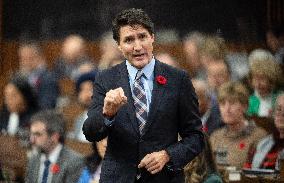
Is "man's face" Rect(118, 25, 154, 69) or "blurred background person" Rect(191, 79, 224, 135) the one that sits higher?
"man's face" Rect(118, 25, 154, 69)

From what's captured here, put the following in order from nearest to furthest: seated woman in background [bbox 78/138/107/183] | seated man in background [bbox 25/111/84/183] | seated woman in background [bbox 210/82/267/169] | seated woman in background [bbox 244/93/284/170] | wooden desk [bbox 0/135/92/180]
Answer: seated woman in background [bbox 78/138/107/183], seated woman in background [bbox 244/93/284/170], seated woman in background [bbox 210/82/267/169], seated man in background [bbox 25/111/84/183], wooden desk [bbox 0/135/92/180]

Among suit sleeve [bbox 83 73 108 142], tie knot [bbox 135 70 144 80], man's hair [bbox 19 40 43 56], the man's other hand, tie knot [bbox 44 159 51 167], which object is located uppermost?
man's hair [bbox 19 40 43 56]

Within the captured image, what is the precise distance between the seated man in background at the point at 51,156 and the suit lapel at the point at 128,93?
1.92 metres

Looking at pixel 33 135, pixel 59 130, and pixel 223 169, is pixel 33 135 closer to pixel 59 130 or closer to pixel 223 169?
pixel 59 130

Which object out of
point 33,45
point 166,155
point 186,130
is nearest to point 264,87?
point 33,45

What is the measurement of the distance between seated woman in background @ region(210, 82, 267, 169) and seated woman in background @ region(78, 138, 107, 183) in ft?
2.35

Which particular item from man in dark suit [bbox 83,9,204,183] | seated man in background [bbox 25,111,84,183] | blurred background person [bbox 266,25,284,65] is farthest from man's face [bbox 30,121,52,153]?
man in dark suit [bbox 83,9,204,183]

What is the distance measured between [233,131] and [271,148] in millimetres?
253

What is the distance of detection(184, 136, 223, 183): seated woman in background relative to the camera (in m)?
3.63

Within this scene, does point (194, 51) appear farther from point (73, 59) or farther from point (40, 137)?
point (40, 137)

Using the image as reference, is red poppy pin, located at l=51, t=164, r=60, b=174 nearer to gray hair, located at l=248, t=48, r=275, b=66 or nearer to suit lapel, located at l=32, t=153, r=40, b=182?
suit lapel, located at l=32, t=153, r=40, b=182

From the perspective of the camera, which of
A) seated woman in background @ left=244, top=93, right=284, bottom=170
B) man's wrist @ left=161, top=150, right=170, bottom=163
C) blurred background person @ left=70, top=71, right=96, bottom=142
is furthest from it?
blurred background person @ left=70, top=71, right=96, bottom=142

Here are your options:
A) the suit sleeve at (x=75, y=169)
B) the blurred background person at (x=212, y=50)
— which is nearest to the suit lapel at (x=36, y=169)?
the suit sleeve at (x=75, y=169)

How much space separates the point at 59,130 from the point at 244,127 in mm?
1142
